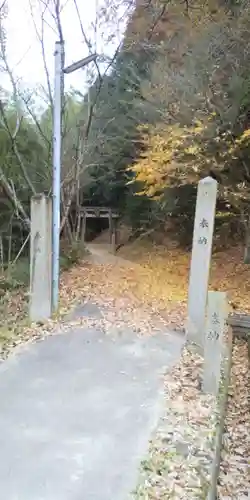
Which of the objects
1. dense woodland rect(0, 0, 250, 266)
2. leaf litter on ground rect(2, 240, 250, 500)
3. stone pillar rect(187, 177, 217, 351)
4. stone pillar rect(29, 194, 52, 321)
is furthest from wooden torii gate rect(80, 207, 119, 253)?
stone pillar rect(187, 177, 217, 351)

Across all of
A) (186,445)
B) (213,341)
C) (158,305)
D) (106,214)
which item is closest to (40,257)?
(158,305)

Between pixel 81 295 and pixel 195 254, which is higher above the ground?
pixel 195 254

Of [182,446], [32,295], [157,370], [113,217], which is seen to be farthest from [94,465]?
[113,217]

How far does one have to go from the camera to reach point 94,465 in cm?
287

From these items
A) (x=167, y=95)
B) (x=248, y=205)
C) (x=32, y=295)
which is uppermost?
(x=167, y=95)

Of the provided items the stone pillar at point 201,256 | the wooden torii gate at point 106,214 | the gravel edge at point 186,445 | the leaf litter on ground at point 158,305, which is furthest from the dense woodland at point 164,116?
the gravel edge at point 186,445

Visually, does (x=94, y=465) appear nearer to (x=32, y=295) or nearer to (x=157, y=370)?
(x=157, y=370)

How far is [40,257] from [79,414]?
2618mm

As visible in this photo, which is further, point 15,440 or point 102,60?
point 102,60

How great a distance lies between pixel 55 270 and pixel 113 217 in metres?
8.44

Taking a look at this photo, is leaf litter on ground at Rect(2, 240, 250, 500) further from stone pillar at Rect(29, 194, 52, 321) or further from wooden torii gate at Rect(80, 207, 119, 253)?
wooden torii gate at Rect(80, 207, 119, 253)

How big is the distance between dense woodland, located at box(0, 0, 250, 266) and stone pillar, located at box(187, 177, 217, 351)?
2.19 meters

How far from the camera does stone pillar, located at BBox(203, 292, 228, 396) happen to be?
4.07m

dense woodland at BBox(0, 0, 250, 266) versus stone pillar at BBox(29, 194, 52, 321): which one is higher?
dense woodland at BBox(0, 0, 250, 266)
